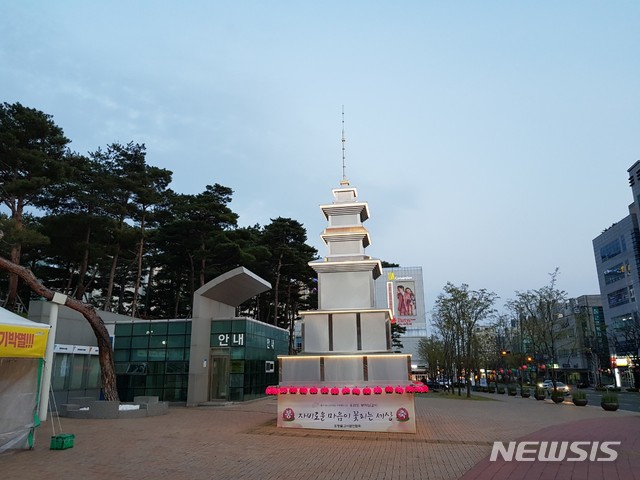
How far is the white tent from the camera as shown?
36.3 ft

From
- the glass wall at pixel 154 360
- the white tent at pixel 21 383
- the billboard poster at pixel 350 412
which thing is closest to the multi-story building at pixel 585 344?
the glass wall at pixel 154 360

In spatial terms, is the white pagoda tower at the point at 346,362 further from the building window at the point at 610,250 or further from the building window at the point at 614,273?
the building window at the point at 610,250

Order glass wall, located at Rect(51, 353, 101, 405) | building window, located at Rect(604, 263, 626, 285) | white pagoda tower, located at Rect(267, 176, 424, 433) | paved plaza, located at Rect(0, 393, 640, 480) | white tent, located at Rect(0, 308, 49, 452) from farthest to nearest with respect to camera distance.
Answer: building window, located at Rect(604, 263, 626, 285), glass wall, located at Rect(51, 353, 101, 405), white pagoda tower, located at Rect(267, 176, 424, 433), white tent, located at Rect(0, 308, 49, 452), paved plaza, located at Rect(0, 393, 640, 480)

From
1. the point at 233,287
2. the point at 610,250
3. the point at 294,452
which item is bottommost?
the point at 294,452

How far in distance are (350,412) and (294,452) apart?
14.9 ft

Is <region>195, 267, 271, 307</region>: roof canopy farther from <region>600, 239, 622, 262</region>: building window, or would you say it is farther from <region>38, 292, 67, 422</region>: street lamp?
<region>600, 239, 622, 262</region>: building window

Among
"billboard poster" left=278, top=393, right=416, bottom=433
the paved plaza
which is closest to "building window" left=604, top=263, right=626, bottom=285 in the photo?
the paved plaza

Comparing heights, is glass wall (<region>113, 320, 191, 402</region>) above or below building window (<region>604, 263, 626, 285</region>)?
below

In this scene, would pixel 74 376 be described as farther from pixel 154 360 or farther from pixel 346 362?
pixel 346 362

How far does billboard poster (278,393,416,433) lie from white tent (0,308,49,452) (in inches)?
327

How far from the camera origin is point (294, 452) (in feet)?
40.5

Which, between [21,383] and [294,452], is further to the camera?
[294,452]

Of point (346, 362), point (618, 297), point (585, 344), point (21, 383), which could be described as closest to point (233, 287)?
point (346, 362)

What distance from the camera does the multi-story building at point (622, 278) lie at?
59.6 m
